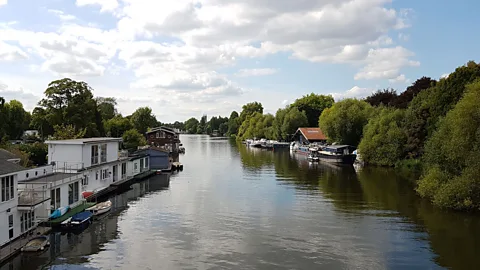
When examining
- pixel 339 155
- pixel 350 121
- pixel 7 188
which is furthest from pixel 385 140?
pixel 7 188

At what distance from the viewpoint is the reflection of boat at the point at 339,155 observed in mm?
67625

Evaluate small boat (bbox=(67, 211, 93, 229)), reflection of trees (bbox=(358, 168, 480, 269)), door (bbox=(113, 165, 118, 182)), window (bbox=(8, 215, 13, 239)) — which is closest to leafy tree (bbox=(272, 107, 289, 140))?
reflection of trees (bbox=(358, 168, 480, 269))

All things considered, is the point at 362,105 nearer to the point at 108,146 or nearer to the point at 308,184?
the point at 308,184

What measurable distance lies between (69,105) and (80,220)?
117 feet

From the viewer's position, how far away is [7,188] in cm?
2058

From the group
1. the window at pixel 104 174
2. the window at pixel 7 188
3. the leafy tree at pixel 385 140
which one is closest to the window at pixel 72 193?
the window at pixel 7 188

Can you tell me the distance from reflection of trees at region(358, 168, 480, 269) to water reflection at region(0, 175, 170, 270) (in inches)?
703

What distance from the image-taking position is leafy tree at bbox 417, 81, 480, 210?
2972 centimetres

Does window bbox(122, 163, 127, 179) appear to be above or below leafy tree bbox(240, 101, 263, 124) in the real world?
below

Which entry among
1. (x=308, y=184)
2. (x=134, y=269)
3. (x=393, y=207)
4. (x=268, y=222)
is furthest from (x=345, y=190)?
(x=134, y=269)

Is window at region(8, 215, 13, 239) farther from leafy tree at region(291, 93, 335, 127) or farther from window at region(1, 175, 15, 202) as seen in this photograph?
leafy tree at region(291, 93, 335, 127)

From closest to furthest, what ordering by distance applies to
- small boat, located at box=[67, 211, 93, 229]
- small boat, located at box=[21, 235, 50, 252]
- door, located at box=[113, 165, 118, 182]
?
small boat, located at box=[21, 235, 50, 252] < small boat, located at box=[67, 211, 93, 229] < door, located at box=[113, 165, 118, 182]

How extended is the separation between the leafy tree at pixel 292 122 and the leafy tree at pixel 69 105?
219 feet

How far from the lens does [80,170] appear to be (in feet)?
108
